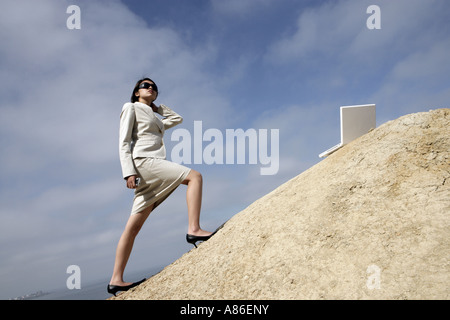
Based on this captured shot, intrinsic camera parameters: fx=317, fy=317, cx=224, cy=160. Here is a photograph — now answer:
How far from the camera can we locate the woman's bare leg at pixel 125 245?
15.6 ft

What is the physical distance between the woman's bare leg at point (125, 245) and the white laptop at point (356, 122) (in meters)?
3.99

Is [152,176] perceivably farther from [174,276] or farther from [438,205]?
[438,205]

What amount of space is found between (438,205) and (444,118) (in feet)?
7.54

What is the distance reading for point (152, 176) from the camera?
16.0ft

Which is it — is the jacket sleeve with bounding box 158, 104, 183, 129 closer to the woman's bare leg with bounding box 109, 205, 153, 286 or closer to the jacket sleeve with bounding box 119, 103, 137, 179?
the jacket sleeve with bounding box 119, 103, 137, 179

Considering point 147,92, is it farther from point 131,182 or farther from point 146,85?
point 131,182

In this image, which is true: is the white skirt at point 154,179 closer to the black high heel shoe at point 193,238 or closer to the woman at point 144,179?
the woman at point 144,179

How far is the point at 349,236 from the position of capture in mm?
3852

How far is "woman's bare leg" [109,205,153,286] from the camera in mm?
4746

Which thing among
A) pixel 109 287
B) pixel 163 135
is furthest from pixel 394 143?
pixel 109 287

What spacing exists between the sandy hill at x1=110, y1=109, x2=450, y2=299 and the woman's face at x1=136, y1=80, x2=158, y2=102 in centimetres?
256

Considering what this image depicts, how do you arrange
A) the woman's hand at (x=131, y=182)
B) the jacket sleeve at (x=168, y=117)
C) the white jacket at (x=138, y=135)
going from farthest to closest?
the jacket sleeve at (x=168, y=117) < the white jacket at (x=138, y=135) < the woman's hand at (x=131, y=182)

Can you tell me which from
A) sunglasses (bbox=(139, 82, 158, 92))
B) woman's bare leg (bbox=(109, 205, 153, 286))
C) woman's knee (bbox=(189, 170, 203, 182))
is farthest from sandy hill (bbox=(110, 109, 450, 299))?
sunglasses (bbox=(139, 82, 158, 92))

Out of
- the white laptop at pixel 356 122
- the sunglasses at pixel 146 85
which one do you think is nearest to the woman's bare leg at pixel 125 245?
the sunglasses at pixel 146 85
